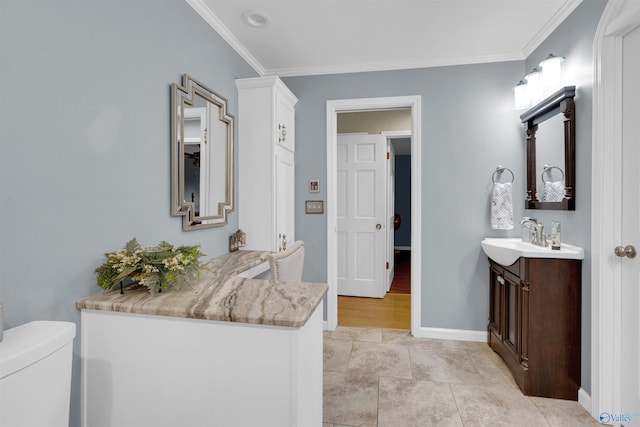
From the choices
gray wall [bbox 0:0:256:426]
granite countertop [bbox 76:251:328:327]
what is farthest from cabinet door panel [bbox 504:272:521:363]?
gray wall [bbox 0:0:256:426]

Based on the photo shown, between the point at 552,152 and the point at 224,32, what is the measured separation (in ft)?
8.37

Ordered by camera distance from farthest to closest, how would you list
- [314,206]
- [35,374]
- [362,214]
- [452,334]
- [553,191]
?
[362,214] → [314,206] → [452,334] → [553,191] → [35,374]

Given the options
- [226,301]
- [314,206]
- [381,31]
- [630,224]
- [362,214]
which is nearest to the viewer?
[226,301]

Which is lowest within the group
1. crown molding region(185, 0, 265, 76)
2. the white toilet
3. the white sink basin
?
the white toilet

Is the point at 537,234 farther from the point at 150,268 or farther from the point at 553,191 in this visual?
the point at 150,268

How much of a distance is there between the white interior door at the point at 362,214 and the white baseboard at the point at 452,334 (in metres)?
1.20

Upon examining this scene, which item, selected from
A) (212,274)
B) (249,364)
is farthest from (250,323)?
(212,274)

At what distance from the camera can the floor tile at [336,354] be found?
93.3 inches

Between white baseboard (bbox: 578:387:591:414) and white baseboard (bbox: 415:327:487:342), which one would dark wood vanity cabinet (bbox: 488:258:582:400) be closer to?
white baseboard (bbox: 578:387:591:414)

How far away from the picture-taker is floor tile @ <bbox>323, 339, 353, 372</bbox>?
7.77 ft

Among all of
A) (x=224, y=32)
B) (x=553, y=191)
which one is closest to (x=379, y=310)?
(x=553, y=191)

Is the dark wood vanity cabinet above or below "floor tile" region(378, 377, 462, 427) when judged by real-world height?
above

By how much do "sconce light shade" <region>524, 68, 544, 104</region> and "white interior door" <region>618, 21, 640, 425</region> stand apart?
69 cm

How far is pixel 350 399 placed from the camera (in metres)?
1.98
